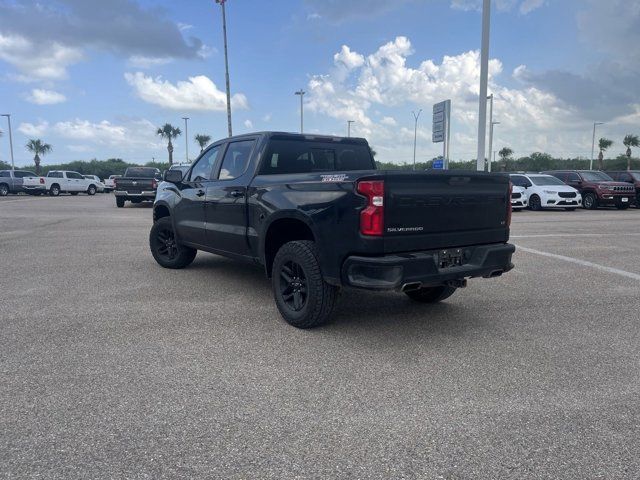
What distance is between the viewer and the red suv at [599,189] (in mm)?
21703

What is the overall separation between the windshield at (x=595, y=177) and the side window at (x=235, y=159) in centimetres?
2105

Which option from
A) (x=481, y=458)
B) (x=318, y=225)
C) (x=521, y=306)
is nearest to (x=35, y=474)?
(x=481, y=458)

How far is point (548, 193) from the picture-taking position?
69.1ft

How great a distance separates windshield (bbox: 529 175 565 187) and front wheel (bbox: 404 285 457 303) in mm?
17832

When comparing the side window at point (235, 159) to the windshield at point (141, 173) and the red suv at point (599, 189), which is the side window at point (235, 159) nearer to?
the windshield at point (141, 173)

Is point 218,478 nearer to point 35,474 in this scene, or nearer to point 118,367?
point 35,474

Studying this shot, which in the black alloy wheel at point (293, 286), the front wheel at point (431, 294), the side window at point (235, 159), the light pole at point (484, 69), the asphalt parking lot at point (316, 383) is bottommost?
the asphalt parking lot at point (316, 383)

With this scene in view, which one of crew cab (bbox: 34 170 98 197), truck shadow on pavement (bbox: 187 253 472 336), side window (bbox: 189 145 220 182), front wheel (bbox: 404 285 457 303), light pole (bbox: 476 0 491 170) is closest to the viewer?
truck shadow on pavement (bbox: 187 253 472 336)

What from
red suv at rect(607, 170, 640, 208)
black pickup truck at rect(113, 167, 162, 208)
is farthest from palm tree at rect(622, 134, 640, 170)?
black pickup truck at rect(113, 167, 162, 208)

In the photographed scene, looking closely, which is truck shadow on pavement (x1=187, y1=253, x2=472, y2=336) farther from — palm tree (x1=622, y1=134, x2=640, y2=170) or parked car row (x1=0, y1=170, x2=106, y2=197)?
palm tree (x1=622, y1=134, x2=640, y2=170)

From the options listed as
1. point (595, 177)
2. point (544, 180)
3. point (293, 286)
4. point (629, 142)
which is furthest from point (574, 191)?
point (629, 142)

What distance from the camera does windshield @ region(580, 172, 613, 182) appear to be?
22.9m

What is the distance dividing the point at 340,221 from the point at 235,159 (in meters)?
2.37

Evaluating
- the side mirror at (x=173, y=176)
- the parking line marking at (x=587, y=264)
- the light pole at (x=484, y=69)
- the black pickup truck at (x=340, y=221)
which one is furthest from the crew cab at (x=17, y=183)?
the parking line marking at (x=587, y=264)
